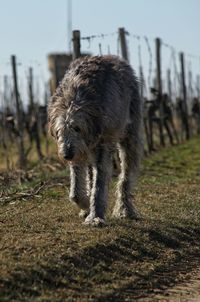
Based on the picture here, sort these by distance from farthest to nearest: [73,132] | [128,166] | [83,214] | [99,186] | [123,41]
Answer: [123,41] → [128,166] → [83,214] → [99,186] → [73,132]

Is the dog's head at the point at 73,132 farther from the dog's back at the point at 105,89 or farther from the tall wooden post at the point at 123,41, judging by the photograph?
the tall wooden post at the point at 123,41

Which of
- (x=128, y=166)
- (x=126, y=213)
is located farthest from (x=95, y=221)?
(x=128, y=166)

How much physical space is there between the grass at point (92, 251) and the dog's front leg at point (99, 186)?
8.5 inches

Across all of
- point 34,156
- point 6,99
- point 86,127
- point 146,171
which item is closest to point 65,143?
point 86,127

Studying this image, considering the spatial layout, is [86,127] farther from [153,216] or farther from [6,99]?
[6,99]

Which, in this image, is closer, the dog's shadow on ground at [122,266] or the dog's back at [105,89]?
the dog's shadow on ground at [122,266]

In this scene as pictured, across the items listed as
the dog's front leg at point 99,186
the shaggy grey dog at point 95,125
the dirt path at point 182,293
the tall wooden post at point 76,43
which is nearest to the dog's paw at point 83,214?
the shaggy grey dog at point 95,125

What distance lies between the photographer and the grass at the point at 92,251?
6777 mm

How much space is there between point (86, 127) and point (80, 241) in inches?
58.5

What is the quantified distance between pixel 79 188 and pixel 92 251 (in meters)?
1.92

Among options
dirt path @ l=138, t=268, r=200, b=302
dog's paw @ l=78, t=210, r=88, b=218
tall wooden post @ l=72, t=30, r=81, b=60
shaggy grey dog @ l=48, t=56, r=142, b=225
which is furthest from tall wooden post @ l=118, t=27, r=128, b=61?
dirt path @ l=138, t=268, r=200, b=302

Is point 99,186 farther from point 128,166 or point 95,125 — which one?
point 128,166

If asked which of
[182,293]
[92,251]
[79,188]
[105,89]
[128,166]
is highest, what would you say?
[105,89]

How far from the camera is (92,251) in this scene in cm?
780
